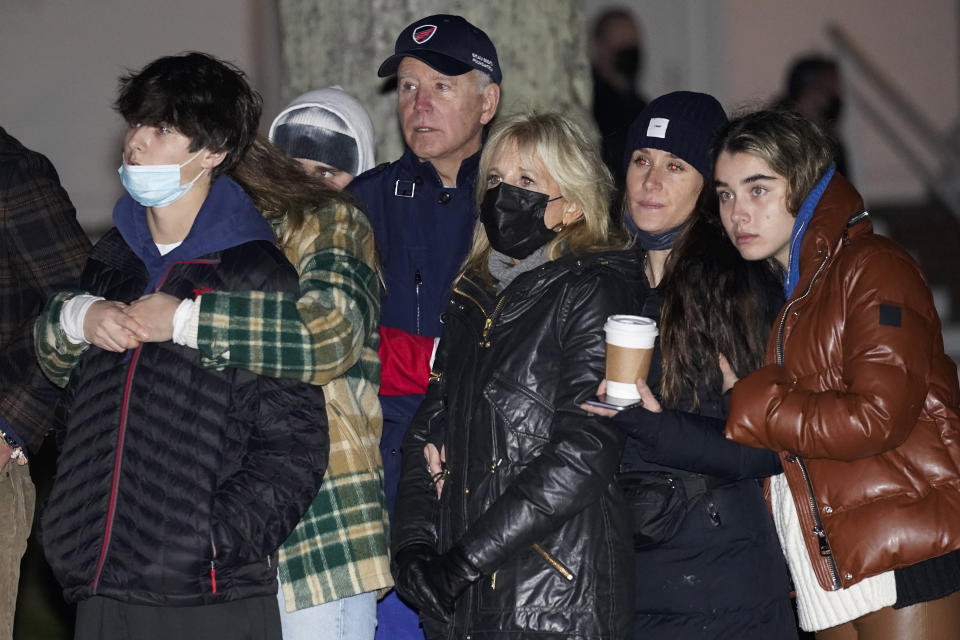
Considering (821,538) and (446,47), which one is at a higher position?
(446,47)

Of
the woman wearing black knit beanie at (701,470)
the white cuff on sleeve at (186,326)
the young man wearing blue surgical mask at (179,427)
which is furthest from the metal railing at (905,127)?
the white cuff on sleeve at (186,326)

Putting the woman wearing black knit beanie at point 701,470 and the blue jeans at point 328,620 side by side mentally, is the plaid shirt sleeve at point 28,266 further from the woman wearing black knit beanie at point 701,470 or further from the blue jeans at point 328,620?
the woman wearing black knit beanie at point 701,470

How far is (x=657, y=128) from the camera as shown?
3660 mm

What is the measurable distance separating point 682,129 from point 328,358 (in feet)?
4.35

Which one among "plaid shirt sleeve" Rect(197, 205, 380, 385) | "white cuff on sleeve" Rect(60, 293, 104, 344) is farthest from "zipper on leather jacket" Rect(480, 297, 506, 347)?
"white cuff on sleeve" Rect(60, 293, 104, 344)

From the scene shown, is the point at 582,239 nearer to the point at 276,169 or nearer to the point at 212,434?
the point at 276,169

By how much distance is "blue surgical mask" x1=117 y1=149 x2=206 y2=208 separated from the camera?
3.13 meters

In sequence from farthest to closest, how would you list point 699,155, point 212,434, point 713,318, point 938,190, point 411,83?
point 938,190 → point 411,83 → point 699,155 → point 713,318 → point 212,434

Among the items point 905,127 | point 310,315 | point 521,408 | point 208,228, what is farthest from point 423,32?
point 905,127

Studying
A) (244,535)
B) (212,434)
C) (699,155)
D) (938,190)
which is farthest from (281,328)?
(938,190)

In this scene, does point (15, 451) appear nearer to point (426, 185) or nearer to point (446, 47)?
point (426, 185)

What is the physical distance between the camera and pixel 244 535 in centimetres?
299

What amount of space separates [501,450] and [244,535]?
682 mm

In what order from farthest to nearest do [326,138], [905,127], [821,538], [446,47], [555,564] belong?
1. [905,127]
2. [326,138]
3. [446,47]
4. [821,538]
5. [555,564]
